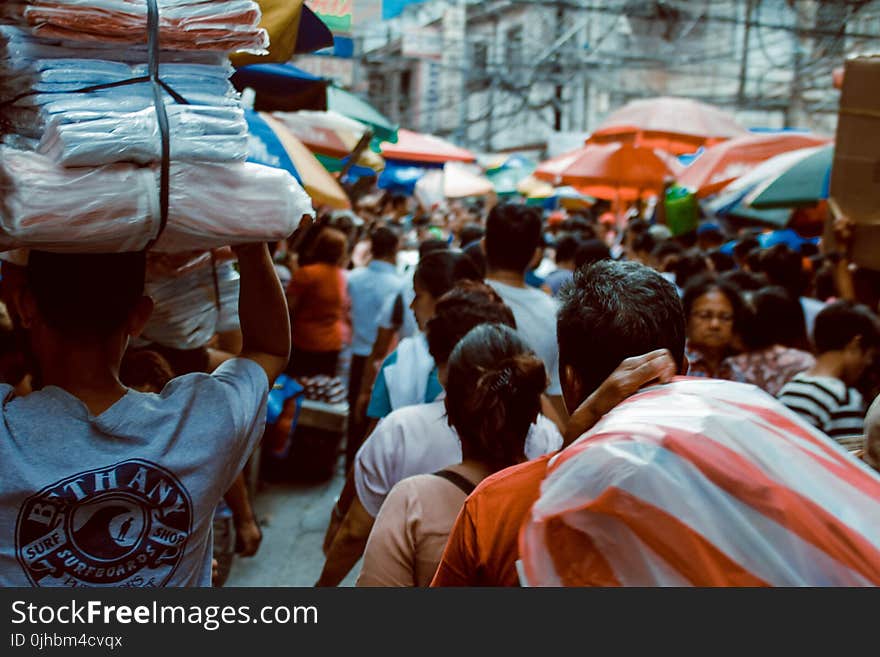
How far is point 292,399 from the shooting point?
5824 millimetres

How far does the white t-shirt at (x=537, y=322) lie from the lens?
3887mm

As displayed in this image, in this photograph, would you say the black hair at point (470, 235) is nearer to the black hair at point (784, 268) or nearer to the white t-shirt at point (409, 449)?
the black hair at point (784, 268)

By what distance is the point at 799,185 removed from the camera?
20.2ft

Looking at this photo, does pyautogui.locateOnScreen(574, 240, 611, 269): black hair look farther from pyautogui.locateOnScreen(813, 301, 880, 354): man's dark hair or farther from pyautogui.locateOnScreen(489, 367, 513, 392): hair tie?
pyautogui.locateOnScreen(489, 367, 513, 392): hair tie

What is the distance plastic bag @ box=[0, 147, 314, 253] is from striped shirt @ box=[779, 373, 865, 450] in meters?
2.69

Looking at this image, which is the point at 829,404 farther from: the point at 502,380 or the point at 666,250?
the point at 666,250

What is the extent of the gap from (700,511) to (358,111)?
7.01 metres

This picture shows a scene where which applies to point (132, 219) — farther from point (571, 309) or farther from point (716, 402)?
point (716, 402)

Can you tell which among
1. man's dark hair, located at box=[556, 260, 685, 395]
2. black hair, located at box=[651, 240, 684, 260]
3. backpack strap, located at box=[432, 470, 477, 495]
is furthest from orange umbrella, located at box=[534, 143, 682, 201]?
man's dark hair, located at box=[556, 260, 685, 395]

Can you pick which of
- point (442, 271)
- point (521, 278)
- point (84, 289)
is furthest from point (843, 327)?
point (84, 289)

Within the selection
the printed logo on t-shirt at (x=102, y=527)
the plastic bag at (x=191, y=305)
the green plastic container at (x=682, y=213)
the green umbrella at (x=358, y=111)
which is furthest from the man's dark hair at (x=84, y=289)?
the green plastic container at (x=682, y=213)

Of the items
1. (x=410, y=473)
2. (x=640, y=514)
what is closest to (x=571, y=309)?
(x=640, y=514)

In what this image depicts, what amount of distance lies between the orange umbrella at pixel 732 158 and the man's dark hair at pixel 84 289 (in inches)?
268

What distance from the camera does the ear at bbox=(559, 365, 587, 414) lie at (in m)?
1.55
